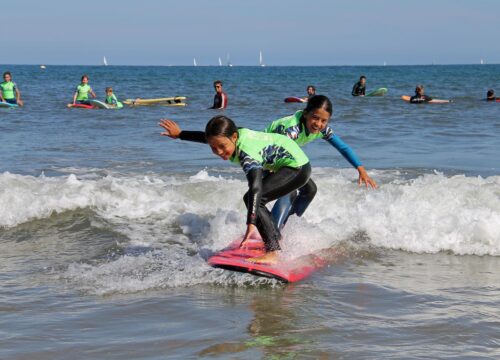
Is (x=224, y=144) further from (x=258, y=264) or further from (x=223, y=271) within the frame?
(x=223, y=271)

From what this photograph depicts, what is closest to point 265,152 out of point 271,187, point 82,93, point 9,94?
point 271,187

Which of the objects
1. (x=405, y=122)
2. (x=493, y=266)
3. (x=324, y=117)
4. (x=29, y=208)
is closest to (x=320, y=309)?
(x=324, y=117)

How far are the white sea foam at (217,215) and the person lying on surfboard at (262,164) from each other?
0.49m

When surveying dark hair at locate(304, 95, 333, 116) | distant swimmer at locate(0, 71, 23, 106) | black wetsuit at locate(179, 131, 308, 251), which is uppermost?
dark hair at locate(304, 95, 333, 116)

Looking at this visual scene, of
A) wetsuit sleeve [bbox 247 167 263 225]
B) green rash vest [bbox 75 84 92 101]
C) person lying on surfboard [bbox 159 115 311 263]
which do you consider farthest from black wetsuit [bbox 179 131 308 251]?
green rash vest [bbox 75 84 92 101]

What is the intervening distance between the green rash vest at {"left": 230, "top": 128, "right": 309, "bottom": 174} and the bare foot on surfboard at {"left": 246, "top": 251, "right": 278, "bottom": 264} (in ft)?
2.18

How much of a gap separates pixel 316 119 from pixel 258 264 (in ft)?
4.24

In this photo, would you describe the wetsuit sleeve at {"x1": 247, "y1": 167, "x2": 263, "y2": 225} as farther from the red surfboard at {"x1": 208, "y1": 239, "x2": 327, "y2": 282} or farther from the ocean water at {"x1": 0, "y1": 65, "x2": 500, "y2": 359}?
the ocean water at {"x1": 0, "y1": 65, "x2": 500, "y2": 359}

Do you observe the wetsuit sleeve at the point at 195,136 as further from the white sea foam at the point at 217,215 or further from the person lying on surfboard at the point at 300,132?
the white sea foam at the point at 217,215

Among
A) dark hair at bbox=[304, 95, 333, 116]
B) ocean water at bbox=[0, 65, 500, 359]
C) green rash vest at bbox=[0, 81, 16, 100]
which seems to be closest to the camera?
ocean water at bbox=[0, 65, 500, 359]

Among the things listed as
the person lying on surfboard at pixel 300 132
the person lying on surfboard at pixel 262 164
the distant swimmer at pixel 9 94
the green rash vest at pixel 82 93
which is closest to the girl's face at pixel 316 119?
the person lying on surfboard at pixel 300 132

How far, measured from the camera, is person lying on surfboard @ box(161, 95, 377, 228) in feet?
18.7

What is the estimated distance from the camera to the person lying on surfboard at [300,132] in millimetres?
5688

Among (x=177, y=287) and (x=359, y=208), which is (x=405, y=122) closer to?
(x=359, y=208)
